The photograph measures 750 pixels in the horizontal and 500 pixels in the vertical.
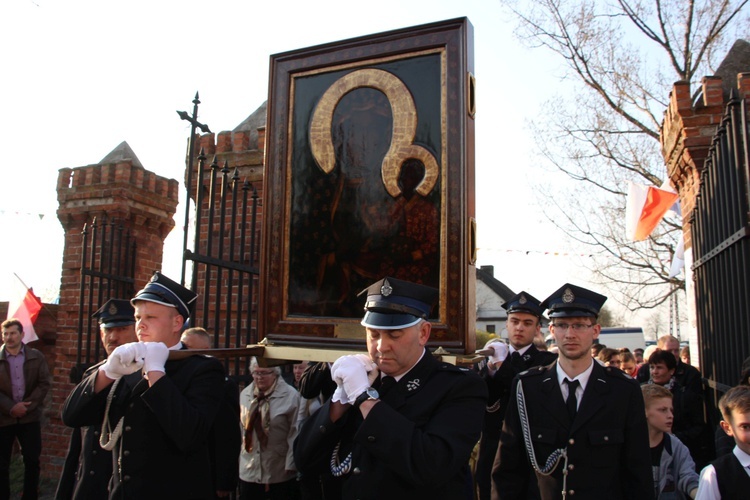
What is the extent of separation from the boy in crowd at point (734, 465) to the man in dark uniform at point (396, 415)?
1273 mm

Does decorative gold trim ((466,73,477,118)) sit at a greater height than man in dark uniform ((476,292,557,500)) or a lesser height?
greater

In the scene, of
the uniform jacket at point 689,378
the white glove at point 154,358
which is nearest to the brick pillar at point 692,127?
the uniform jacket at point 689,378

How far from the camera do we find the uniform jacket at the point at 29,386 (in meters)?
5.82

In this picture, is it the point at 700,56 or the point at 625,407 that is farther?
the point at 700,56

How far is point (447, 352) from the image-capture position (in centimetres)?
282

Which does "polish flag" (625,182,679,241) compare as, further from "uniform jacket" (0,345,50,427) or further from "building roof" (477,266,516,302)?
"building roof" (477,266,516,302)

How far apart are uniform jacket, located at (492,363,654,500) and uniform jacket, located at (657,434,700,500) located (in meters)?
0.79

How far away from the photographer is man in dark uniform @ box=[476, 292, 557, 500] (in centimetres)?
371

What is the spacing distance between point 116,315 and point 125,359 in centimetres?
126

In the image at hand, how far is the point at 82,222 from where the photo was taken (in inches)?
274


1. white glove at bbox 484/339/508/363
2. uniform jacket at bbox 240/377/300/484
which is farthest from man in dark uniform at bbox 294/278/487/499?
uniform jacket at bbox 240/377/300/484

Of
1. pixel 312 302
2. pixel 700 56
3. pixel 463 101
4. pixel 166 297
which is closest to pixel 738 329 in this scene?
pixel 463 101

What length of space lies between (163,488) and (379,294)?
50.3 inches

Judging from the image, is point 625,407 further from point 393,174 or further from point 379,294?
point 393,174
